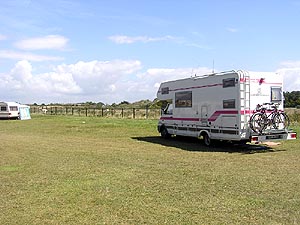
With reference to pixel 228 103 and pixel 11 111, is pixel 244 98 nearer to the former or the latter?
pixel 228 103

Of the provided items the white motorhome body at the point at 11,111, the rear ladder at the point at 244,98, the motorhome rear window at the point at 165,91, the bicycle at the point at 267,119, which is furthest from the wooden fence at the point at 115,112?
the rear ladder at the point at 244,98

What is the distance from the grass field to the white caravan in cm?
111

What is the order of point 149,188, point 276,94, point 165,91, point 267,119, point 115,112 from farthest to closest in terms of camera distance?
point 115,112, point 165,91, point 276,94, point 267,119, point 149,188

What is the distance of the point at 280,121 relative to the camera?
601 inches

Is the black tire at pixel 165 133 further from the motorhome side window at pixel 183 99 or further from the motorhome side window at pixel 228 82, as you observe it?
the motorhome side window at pixel 228 82

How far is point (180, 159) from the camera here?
12.8 metres

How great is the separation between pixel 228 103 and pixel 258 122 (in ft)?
4.49

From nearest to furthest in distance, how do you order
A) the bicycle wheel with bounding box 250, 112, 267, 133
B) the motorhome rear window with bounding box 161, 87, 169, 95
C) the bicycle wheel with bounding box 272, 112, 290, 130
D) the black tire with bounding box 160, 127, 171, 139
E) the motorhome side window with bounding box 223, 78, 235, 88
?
1. the bicycle wheel with bounding box 250, 112, 267, 133
2. the motorhome side window with bounding box 223, 78, 235, 88
3. the bicycle wheel with bounding box 272, 112, 290, 130
4. the motorhome rear window with bounding box 161, 87, 169, 95
5. the black tire with bounding box 160, 127, 171, 139

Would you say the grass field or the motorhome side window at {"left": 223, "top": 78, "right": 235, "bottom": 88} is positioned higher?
the motorhome side window at {"left": 223, "top": 78, "right": 235, "bottom": 88}

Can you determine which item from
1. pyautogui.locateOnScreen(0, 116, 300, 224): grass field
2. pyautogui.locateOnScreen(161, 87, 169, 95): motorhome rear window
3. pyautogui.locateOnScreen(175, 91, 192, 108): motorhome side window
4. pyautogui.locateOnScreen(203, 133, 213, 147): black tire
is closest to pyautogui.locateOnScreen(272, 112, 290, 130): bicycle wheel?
pyautogui.locateOnScreen(0, 116, 300, 224): grass field

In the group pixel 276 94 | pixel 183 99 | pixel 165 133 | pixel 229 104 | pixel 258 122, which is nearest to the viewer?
pixel 258 122

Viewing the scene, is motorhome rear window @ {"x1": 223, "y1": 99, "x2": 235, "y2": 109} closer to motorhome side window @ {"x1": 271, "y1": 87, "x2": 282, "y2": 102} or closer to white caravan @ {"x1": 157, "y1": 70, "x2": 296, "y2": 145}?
white caravan @ {"x1": 157, "y1": 70, "x2": 296, "y2": 145}

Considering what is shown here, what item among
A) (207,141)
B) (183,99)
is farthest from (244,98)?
(183,99)

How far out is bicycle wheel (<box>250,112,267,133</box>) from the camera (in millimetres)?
14617
